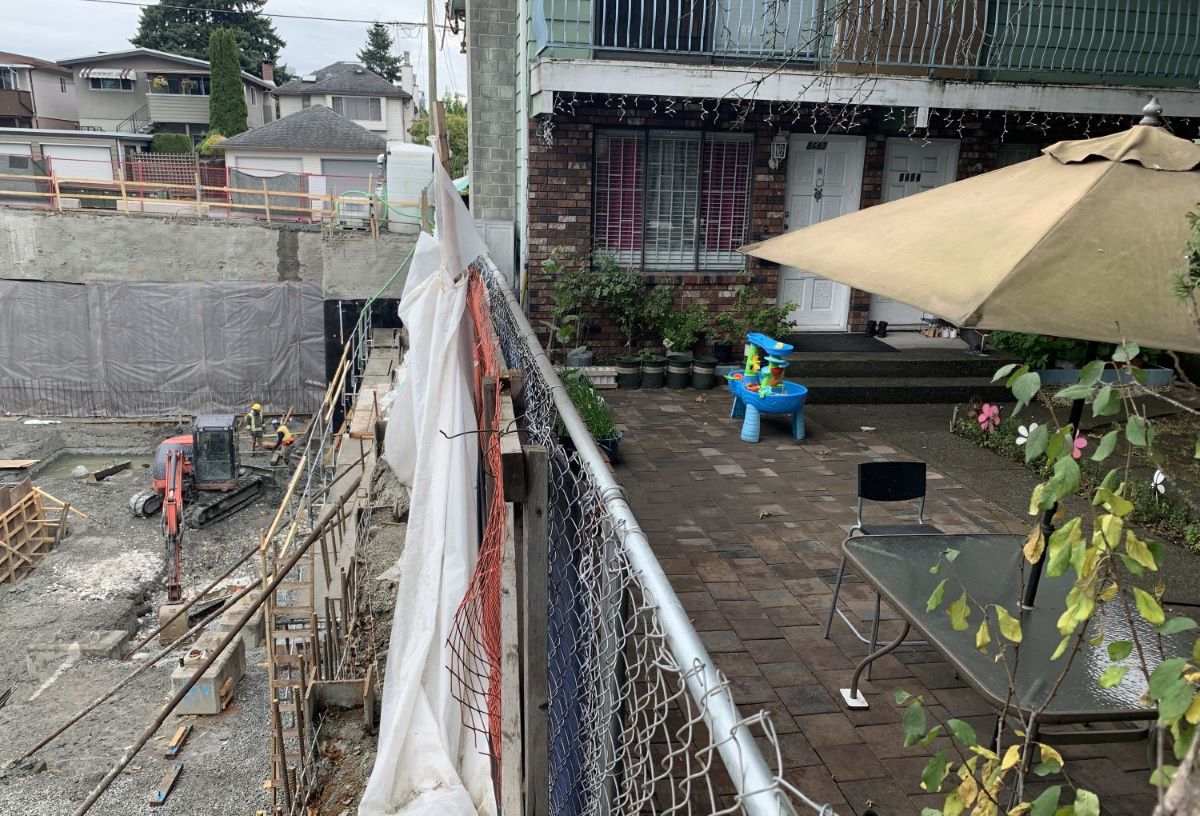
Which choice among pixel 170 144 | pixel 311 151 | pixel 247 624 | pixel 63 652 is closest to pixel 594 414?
pixel 247 624

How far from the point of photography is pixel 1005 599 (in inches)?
125

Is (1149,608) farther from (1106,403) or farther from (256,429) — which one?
(256,429)

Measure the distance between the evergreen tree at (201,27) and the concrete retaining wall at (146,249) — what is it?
3439 cm

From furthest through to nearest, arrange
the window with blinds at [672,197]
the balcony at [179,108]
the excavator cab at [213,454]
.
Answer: the balcony at [179,108] → the excavator cab at [213,454] → the window with blinds at [672,197]

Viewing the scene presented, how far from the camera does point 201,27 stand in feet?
168

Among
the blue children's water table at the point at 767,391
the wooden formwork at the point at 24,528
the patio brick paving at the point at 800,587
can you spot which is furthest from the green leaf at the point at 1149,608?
the wooden formwork at the point at 24,528

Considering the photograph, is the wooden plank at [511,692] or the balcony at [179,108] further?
the balcony at [179,108]

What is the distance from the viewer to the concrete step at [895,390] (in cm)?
883

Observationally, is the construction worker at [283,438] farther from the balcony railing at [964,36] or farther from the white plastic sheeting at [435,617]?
the white plastic sheeting at [435,617]

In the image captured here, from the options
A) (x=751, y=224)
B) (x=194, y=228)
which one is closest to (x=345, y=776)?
(x=751, y=224)

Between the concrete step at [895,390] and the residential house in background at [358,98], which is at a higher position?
the residential house in background at [358,98]

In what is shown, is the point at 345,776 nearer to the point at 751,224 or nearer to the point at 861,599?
the point at 861,599

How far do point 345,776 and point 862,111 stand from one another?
899 cm

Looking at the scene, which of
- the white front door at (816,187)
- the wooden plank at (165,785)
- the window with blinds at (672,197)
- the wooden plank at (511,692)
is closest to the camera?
the wooden plank at (511,692)
